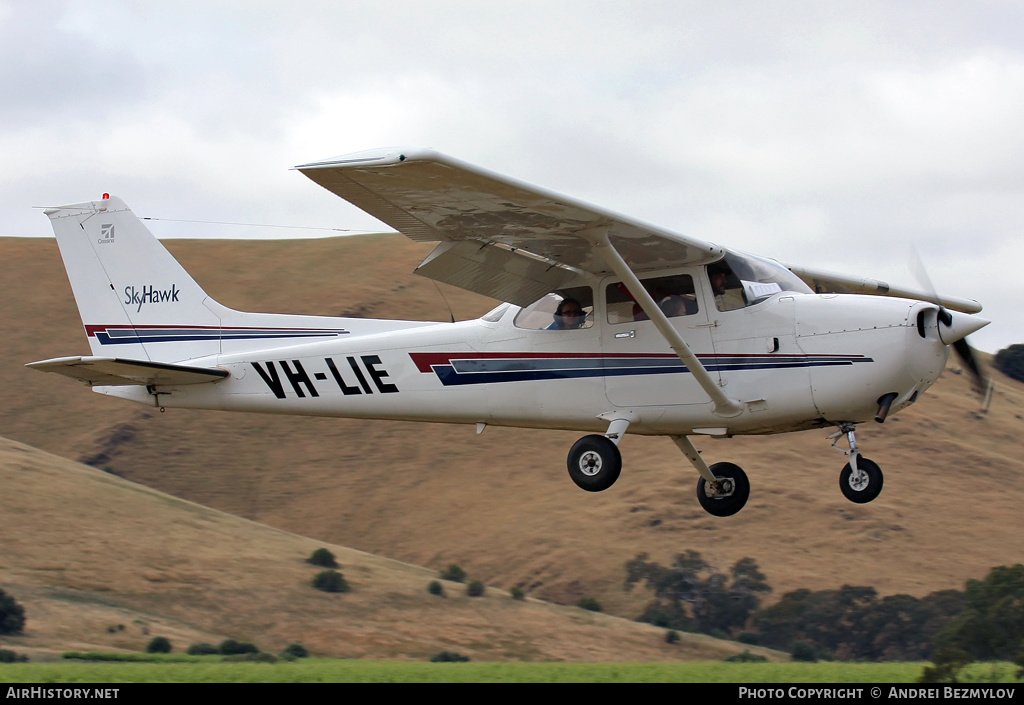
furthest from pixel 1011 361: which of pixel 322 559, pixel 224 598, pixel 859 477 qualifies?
pixel 859 477

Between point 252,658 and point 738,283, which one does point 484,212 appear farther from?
point 252,658

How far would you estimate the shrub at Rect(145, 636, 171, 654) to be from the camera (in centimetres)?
2480

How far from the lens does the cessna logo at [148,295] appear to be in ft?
49.0

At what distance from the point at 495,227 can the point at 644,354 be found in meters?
2.23

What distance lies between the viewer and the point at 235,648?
86.0 feet

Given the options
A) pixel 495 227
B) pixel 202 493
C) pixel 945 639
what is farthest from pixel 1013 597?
pixel 202 493

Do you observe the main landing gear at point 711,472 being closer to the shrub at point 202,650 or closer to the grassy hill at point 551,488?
the shrub at point 202,650

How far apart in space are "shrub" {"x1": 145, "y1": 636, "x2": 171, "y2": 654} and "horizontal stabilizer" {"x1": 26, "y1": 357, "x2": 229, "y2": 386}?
12887 mm

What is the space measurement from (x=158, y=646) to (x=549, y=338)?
1642 cm

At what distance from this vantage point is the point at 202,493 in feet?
132

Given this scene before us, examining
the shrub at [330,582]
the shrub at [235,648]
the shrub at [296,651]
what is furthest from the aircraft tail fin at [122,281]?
the shrub at [330,582]

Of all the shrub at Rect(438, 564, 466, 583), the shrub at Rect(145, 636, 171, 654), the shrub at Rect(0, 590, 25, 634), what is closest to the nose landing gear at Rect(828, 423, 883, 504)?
the shrub at Rect(145, 636, 171, 654)

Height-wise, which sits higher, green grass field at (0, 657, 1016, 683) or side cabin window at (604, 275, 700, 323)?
side cabin window at (604, 275, 700, 323)

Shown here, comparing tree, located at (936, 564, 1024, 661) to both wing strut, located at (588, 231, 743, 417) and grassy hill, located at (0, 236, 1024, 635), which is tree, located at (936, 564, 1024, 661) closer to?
grassy hill, located at (0, 236, 1024, 635)
